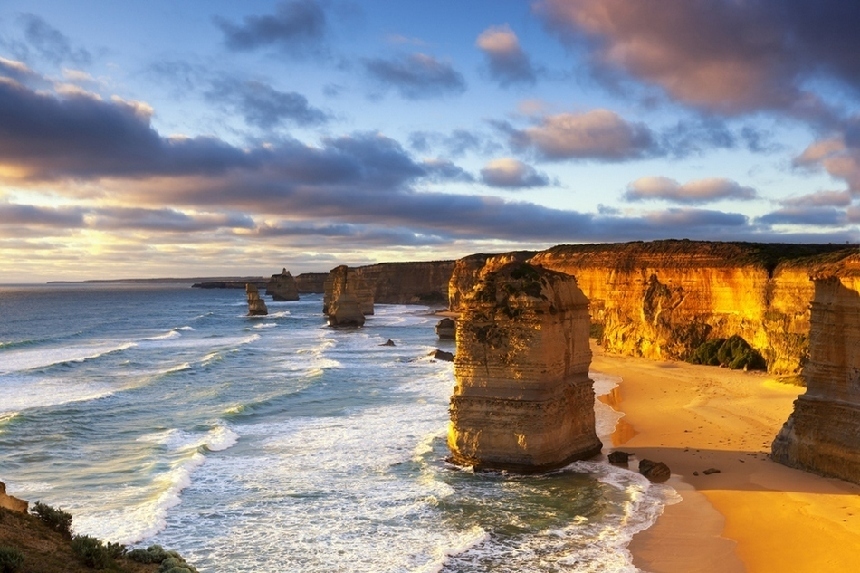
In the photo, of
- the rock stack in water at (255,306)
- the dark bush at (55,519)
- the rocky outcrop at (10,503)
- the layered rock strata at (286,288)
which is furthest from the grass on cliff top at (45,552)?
the layered rock strata at (286,288)

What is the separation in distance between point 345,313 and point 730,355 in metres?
47.5

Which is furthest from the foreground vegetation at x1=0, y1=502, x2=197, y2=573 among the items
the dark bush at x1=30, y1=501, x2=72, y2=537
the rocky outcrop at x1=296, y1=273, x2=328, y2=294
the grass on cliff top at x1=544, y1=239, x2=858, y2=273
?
the rocky outcrop at x1=296, y1=273, x2=328, y2=294

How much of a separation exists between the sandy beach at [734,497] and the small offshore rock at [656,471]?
0.31 meters

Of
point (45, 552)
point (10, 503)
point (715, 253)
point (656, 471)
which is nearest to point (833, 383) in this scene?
point (656, 471)

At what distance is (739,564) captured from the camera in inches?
547

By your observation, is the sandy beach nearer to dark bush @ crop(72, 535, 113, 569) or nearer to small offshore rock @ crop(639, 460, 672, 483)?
small offshore rock @ crop(639, 460, 672, 483)

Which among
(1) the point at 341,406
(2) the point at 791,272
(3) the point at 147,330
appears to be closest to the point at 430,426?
(1) the point at 341,406

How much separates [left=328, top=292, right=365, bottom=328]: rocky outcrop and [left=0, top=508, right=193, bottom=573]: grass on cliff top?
69.6m

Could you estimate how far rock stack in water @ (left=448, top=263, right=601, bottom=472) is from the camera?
771 inches

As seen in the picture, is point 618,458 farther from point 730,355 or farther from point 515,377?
point 730,355

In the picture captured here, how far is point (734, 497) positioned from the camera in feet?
57.8

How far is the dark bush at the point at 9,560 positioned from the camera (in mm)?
7523

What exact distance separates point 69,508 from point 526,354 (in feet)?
39.9

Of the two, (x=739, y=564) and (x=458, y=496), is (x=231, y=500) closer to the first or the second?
(x=458, y=496)
